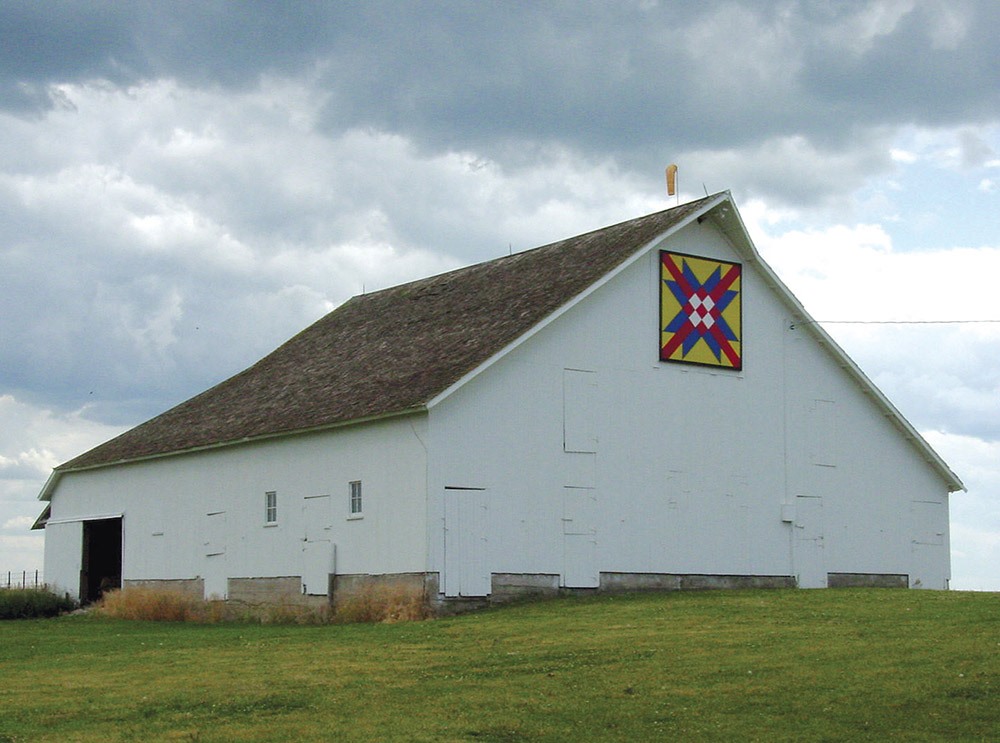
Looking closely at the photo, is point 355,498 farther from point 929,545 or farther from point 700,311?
point 929,545

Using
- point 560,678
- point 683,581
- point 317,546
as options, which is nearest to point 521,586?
point 683,581

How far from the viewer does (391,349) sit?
33656 mm

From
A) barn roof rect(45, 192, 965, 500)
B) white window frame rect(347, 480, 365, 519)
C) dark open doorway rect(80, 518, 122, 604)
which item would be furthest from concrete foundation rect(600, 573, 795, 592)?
dark open doorway rect(80, 518, 122, 604)

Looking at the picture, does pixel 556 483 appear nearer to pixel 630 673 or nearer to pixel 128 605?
pixel 630 673

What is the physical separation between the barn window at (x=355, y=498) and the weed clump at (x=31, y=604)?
13.5m

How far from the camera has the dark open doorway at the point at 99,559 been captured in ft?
135

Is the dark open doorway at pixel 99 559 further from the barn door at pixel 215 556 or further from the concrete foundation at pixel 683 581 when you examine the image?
the concrete foundation at pixel 683 581

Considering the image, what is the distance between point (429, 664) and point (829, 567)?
1589cm

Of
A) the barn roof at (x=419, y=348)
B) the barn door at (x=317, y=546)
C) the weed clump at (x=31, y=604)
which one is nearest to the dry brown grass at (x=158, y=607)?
the weed clump at (x=31, y=604)

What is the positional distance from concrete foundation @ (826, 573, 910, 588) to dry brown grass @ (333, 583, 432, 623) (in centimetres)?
1087

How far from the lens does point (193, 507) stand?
35.6m

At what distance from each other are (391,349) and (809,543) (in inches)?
411

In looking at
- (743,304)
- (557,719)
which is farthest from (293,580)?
(557,719)

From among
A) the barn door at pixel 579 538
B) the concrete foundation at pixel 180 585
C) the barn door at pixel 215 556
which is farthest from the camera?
the concrete foundation at pixel 180 585
